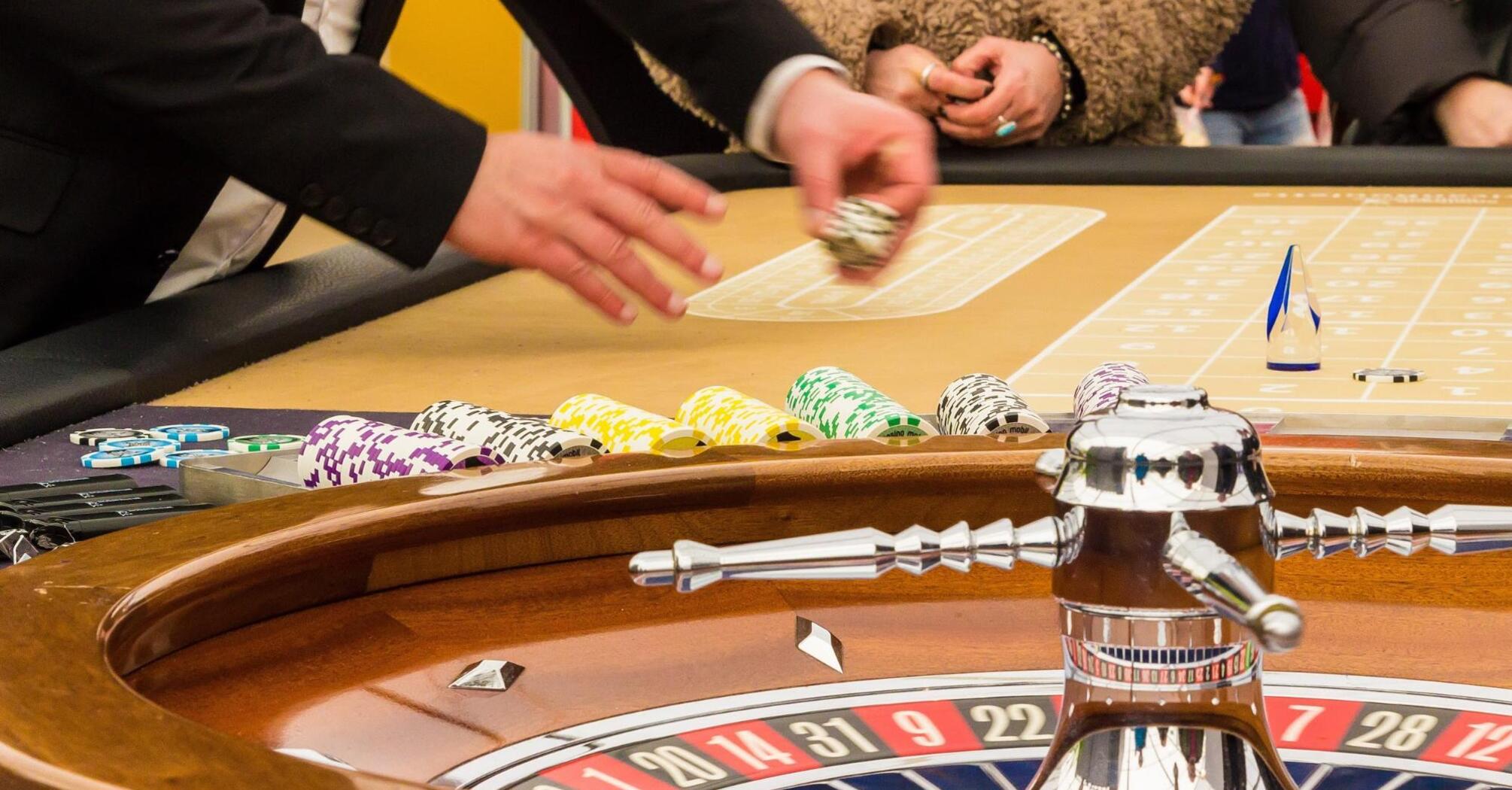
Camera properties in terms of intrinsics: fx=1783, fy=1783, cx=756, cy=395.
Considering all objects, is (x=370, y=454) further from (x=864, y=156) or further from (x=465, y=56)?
(x=465, y=56)

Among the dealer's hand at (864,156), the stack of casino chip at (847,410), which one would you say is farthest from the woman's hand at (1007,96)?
the stack of casino chip at (847,410)

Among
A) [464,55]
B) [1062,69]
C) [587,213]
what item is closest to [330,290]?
[587,213]

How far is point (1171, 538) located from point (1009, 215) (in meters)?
2.35

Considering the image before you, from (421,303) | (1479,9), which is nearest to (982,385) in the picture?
(421,303)

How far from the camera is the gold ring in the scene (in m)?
3.26

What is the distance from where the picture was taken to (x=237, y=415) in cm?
143

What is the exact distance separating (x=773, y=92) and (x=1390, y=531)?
4.56 feet

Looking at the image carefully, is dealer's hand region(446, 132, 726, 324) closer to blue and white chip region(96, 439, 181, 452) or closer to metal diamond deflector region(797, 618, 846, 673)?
blue and white chip region(96, 439, 181, 452)

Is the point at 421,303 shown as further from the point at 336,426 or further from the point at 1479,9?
the point at 1479,9

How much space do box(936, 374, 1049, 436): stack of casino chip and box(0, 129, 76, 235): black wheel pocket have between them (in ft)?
3.66

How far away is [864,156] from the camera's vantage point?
1.62 meters

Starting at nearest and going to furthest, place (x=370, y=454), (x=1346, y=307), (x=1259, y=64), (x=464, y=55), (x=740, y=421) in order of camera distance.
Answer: (x=370, y=454)
(x=740, y=421)
(x=1346, y=307)
(x=1259, y=64)
(x=464, y=55)

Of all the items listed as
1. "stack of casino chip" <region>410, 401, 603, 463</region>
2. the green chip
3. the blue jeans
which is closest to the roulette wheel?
"stack of casino chip" <region>410, 401, 603, 463</region>

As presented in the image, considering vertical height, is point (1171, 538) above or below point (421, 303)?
below
